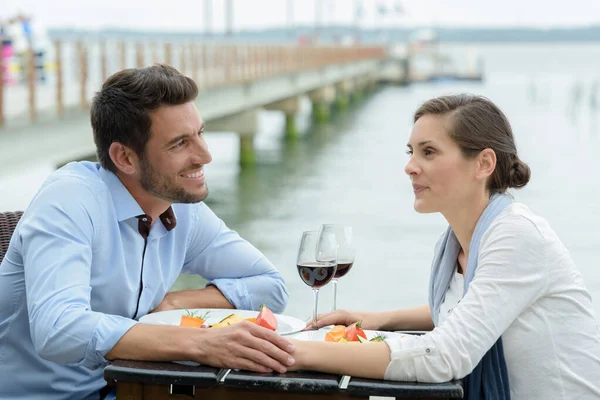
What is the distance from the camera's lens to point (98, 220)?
2.56 m

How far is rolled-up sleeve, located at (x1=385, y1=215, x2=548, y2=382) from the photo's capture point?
2.14m

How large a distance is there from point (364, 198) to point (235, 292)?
41.2ft

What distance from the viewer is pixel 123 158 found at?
2.70 metres

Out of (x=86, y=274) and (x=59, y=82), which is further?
(x=59, y=82)

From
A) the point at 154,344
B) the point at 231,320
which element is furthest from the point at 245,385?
the point at 231,320

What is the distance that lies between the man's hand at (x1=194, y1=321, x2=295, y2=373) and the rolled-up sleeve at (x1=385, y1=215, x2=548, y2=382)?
0.74ft

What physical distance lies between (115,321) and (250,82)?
17.9 m

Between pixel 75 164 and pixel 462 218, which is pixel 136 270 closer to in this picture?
pixel 75 164

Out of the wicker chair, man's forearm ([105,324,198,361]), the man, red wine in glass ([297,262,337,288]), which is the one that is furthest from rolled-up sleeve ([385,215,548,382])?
the wicker chair

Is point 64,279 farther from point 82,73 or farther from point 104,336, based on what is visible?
point 82,73

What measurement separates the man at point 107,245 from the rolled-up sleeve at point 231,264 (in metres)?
0.06

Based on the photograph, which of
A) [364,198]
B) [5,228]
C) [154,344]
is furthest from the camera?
[364,198]

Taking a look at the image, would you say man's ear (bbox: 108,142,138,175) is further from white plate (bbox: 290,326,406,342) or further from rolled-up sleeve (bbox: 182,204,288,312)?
white plate (bbox: 290,326,406,342)

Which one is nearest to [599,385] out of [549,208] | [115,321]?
[115,321]
